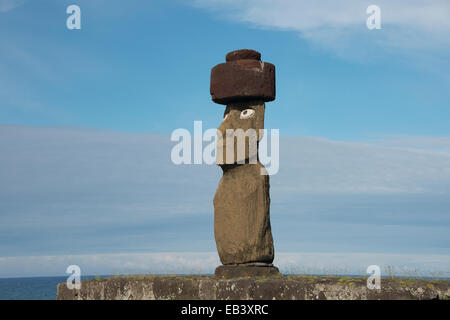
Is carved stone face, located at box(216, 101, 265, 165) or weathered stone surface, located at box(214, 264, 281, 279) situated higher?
carved stone face, located at box(216, 101, 265, 165)

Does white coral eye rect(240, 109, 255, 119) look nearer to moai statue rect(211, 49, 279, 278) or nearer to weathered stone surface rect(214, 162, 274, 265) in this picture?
moai statue rect(211, 49, 279, 278)

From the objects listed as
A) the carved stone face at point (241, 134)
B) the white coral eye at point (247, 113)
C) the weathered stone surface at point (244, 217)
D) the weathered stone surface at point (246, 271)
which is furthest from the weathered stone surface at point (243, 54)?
the weathered stone surface at point (246, 271)

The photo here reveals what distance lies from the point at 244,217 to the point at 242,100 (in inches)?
109

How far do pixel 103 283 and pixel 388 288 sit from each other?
6.57 metres

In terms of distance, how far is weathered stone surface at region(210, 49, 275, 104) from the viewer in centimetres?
1330

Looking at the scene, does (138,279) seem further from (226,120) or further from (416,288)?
(416,288)

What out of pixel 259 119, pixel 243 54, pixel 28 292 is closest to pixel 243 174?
pixel 259 119

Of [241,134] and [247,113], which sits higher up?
[247,113]

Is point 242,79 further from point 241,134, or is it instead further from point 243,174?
point 243,174

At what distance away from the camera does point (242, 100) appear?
44.7 ft

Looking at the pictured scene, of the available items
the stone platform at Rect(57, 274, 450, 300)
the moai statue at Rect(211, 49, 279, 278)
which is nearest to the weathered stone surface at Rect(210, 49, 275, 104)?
the moai statue at Rect(211, 49, 279, 278)

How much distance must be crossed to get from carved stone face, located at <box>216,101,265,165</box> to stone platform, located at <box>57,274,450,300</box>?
2780 millimetres

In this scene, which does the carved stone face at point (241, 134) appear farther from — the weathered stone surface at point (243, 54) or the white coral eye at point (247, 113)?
the weathered stone surface at point (243, 54)
